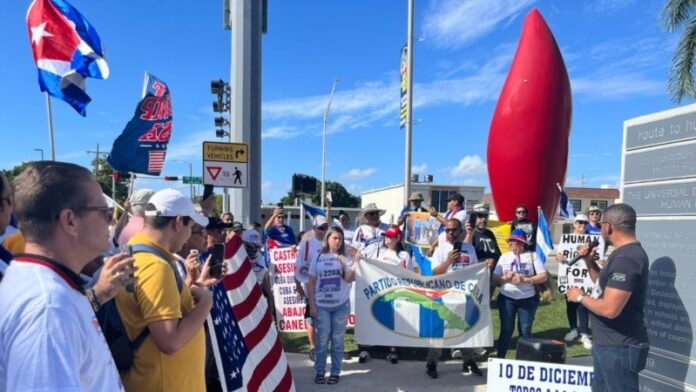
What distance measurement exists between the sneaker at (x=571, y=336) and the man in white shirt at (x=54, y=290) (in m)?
7.35

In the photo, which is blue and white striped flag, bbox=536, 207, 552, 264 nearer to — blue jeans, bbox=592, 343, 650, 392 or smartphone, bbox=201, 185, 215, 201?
→ blue jeans, bbox=592, 343, 650, 392

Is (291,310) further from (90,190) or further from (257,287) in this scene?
(90,190)

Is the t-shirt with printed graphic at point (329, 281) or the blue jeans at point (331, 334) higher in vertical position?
the t-shirt with printed graphic at point (329, 281)

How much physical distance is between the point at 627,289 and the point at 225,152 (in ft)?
18.7

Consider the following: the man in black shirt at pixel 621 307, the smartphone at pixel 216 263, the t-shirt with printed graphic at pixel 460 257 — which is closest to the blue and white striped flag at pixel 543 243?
the t-shirt with printed graphic at pixel 460 257

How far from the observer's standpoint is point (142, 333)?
2.18m

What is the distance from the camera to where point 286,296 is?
774cm

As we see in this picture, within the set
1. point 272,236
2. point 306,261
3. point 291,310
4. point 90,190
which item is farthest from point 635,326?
point 272,236

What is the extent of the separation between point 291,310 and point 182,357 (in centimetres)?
541

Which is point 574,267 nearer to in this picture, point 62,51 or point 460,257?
point 460,257

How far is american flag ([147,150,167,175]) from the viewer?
296 inches

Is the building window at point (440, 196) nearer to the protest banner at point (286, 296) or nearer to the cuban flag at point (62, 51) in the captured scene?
the protest banner at point (286, 296)

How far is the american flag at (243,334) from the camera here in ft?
10.8

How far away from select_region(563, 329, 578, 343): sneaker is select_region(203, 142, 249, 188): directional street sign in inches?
224
